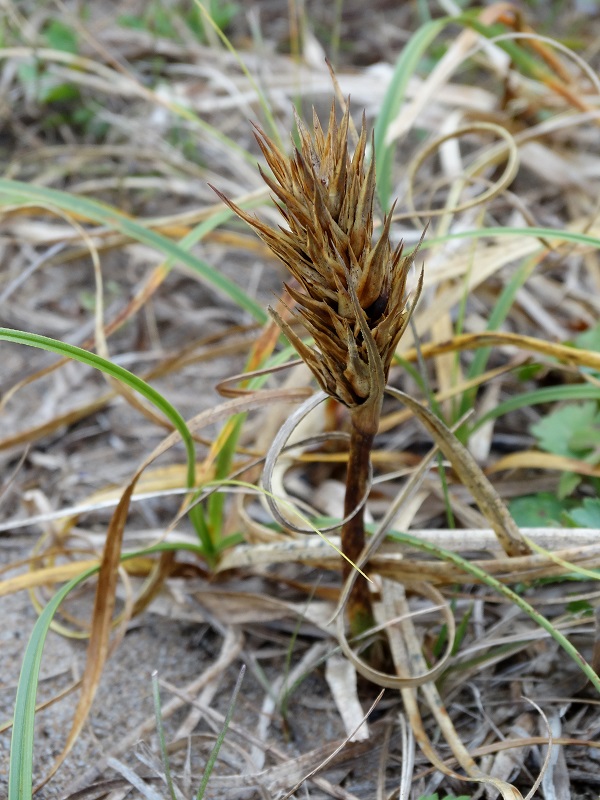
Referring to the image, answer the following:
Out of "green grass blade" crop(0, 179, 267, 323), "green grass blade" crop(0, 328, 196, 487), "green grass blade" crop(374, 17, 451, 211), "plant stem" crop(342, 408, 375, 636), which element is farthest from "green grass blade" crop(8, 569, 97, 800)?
"green grass blade" crop(374, 17, 451, 211)

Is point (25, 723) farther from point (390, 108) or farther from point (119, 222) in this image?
point (390, 108)

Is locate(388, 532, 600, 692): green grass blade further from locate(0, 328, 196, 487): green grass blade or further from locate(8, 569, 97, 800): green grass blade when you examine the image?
locate(8, 569, 97, 800): green grass blade

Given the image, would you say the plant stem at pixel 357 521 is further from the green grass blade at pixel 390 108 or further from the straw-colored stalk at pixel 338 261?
the green grass blade at pixel 390 108

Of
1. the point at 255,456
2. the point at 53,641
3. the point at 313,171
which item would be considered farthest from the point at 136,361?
the point at 313,171

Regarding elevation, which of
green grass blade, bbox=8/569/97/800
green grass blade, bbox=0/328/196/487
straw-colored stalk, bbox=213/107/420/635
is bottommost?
green grass blade, bbox=8/569/97/800

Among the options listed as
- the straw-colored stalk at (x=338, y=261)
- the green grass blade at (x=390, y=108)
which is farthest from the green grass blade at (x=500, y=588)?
the green grass blade at (x=390, y=108)

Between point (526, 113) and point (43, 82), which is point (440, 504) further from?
point (43, 82)

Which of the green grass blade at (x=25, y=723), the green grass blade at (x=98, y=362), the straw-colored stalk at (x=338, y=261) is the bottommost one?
the green grass blade at (x=25, y=723)
